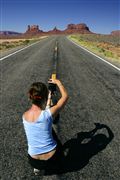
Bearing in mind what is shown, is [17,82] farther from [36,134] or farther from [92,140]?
[36,134]

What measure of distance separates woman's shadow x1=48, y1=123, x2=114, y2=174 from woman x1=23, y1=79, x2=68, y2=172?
37 centimetres

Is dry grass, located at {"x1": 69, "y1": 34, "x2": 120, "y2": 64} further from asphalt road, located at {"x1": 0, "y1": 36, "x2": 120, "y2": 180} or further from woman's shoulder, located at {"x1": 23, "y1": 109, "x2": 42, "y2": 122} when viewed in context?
woman's shoulder, located at {"x1": 23, "y1": 109, "x2": 42, "y2": 122}

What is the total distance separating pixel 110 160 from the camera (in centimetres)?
482

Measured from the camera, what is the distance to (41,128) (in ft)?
12.8

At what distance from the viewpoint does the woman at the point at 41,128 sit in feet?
12.2

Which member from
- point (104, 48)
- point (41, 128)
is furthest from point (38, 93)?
point (104, 48)

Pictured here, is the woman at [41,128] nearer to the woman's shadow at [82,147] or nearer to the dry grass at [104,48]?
the woman's shadow at [82,147]

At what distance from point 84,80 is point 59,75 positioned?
1276 millimetres

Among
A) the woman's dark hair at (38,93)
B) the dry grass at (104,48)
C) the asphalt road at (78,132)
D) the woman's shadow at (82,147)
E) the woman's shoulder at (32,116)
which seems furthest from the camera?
the dry grass at (104,48)

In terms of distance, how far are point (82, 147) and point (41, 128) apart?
1644 millimetres

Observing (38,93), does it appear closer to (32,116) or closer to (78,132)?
(32,116)

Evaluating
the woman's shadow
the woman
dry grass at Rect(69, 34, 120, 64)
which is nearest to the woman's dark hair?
the woman

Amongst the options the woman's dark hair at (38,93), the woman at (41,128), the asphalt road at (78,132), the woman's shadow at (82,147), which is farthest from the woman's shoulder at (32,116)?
the asphalt road at (78,132)

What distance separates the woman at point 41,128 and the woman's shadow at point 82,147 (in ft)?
1.21
